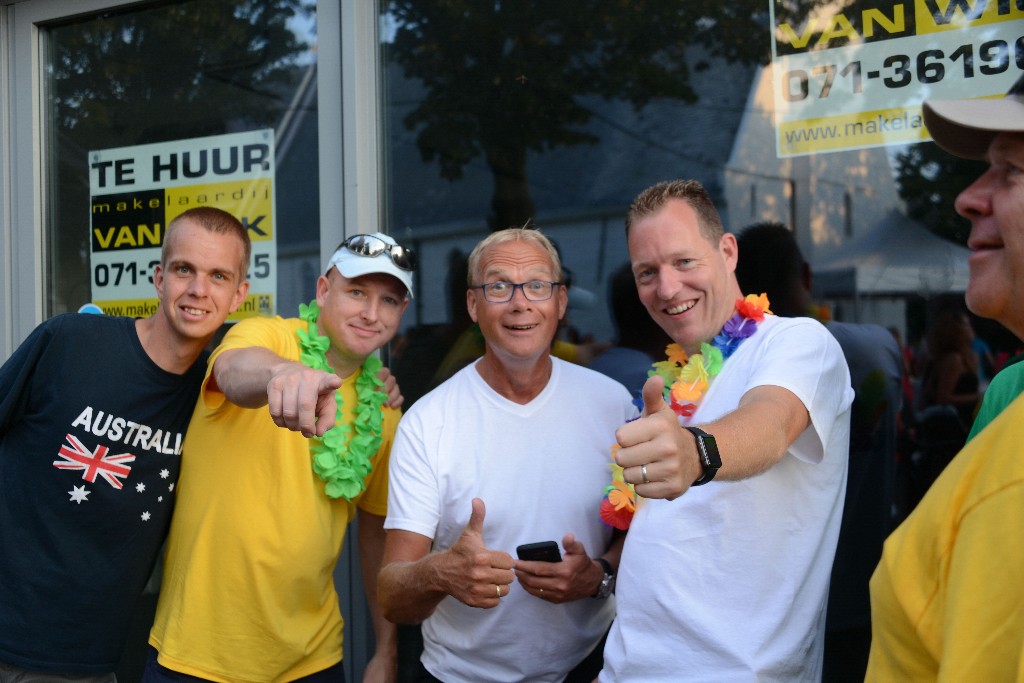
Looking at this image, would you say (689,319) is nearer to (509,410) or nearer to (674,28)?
(509,410)

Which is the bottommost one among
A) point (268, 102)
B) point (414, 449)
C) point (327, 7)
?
point (414, 449)

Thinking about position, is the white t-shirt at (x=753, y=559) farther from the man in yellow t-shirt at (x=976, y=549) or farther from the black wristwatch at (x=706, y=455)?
the man in yellow t-shirt at (x=976, y=549)

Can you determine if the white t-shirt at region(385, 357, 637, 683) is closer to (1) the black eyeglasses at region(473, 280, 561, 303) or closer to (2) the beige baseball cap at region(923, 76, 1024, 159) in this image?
(1) the black eyeglasses at region(473, 280, 561, 303)

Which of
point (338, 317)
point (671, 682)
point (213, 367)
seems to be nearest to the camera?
point (671, 682)

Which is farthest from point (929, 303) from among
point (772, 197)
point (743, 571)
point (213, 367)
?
point (213, 367)

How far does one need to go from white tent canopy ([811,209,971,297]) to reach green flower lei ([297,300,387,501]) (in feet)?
4.57

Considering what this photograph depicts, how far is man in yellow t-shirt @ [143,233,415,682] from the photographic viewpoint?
2340 millimetres

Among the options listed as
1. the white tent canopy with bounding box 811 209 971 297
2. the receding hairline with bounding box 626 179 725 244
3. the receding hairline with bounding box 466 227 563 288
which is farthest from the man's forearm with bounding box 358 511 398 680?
the white tent canopy with bounding box 811 209 971 297

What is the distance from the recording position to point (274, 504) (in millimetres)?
2391

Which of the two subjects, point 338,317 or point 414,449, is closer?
point 414,449

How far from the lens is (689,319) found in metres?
2.18

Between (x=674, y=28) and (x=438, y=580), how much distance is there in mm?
1932

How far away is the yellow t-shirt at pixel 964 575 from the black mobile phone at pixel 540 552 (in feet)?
3.98

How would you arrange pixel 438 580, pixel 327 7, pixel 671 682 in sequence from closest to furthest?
1. pixel 671 682
2. pixel 438 580
3. pixel 327 7
